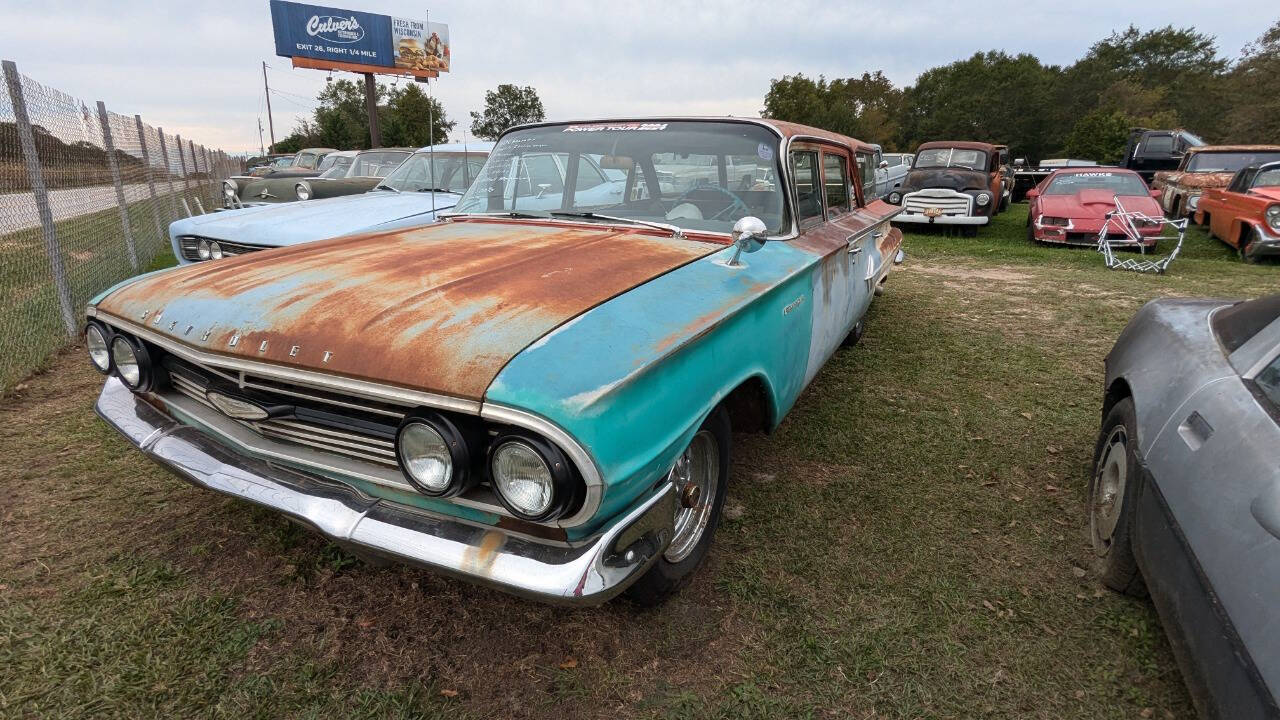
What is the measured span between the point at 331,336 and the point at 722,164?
6.16ft

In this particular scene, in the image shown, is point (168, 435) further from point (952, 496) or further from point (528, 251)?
point (952, 496)

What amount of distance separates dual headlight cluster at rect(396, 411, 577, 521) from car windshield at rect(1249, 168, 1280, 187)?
39.7ft

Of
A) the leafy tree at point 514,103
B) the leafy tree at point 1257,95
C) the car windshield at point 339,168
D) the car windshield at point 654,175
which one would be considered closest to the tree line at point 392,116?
the leafy tree at point 514,103

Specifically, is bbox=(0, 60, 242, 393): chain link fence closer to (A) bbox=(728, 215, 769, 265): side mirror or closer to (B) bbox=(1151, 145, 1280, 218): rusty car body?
(A) bbox=(728, 215, 769, 265): side mirror

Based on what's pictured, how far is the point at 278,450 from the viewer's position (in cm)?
197

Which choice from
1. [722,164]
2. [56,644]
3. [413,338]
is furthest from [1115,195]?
[56,644]

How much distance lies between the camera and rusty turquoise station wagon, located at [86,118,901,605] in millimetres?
1586

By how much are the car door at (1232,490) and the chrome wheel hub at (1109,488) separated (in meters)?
0.34

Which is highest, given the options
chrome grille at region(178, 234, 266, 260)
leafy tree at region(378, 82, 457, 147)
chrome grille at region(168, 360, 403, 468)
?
leafy tree at region(378, 82, 457, 147)

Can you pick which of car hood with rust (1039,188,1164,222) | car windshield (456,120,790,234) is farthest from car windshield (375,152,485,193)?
car hood with rust (1039,188,1164,222)

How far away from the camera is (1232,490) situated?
1654mm

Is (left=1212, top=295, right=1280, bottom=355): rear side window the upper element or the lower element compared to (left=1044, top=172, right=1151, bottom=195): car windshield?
lower

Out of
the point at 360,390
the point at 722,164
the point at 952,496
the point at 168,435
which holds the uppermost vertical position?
the point at 722,164

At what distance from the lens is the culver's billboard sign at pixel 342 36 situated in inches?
1150
